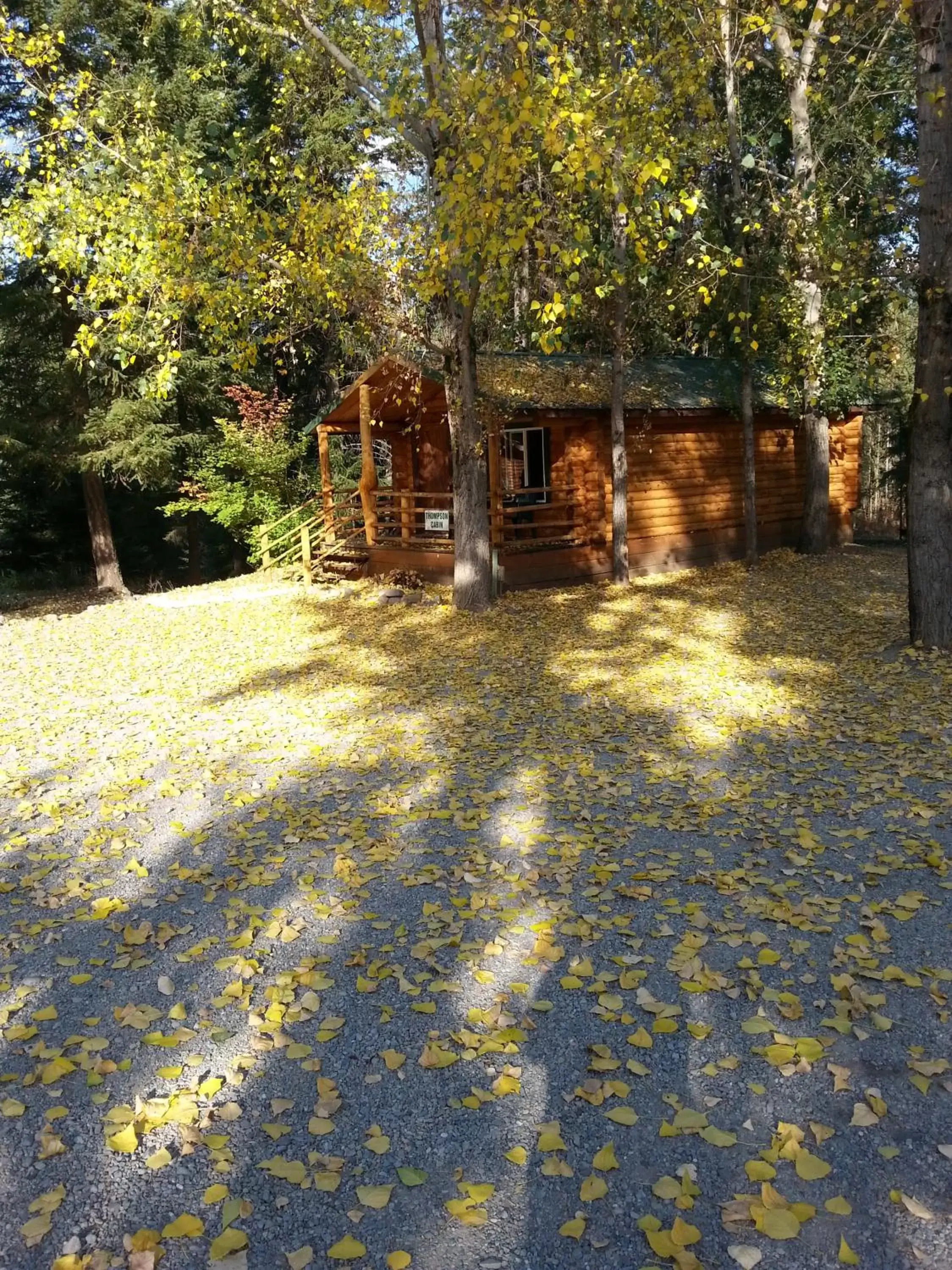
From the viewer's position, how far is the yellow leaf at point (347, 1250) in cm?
253

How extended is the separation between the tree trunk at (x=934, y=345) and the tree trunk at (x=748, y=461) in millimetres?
7874

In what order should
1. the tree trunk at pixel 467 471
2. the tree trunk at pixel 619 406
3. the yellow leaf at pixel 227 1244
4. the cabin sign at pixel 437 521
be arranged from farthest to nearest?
the cabin sign at pixel 437 521 < the tree trunk at pixel 619 406 < the tree trunk at pixel 467 471 < the yellow leaf at pixel 227 1244

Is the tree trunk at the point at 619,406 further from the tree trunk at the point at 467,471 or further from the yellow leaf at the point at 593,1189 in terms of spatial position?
the yellow leaf at the point at 593,1189

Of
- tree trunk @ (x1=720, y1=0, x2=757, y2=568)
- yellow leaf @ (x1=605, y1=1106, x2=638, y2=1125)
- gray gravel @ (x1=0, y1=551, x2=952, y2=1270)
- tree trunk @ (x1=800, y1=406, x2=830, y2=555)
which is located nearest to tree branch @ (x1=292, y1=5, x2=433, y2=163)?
tree trunk @ (x1=720, y1=0, x2=757, y2=568)

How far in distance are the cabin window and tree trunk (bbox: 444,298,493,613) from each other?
4768 mm

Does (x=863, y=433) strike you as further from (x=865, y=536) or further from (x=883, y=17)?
(x=883, y=17)

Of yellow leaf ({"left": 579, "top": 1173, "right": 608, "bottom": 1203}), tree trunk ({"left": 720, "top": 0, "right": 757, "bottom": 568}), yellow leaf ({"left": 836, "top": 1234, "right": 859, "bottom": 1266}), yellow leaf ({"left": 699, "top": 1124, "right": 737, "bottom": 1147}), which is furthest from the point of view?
tree trunk ({"left": 720, "top": 0, "right": 757, "bottom": 568})

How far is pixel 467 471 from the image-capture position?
12.9 meters

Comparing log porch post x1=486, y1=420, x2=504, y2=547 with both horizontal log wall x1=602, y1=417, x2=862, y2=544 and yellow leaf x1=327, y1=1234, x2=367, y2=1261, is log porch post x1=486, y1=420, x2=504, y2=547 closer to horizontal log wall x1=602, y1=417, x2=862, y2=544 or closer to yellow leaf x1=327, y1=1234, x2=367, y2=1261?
horizontal log wall x1=602, y1=417, x2=862, y2=544

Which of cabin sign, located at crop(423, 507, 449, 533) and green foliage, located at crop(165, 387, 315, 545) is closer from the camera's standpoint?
cabin sign, located at crop(423, 507, 449, 533)

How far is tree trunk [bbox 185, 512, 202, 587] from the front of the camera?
25.0 metres

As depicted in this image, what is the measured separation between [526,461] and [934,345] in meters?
10.5

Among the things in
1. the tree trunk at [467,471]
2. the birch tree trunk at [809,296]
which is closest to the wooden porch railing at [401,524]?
the tree trunk at [467,471]

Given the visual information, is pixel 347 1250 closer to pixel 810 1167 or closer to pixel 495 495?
pixel 810 1167
